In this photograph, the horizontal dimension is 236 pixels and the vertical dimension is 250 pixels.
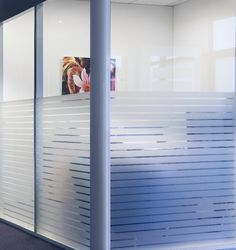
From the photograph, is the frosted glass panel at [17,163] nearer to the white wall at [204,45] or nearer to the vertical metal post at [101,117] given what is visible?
the vertical metal post at [101,117]

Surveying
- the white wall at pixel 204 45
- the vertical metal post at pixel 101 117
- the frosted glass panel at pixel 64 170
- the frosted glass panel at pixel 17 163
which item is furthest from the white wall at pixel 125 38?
the vertical metal post at pixel 101 117

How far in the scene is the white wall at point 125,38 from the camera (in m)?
5.28

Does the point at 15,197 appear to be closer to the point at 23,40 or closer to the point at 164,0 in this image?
the point at 23,40

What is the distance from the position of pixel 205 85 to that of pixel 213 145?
2.12ft

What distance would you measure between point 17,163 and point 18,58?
1559mm

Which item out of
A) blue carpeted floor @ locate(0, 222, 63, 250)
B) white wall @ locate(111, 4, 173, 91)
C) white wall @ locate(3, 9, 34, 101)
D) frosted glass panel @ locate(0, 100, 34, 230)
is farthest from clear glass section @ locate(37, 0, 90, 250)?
white wall @ locate(111, 4, 173, 91)

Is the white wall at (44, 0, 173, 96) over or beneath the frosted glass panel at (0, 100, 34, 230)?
over

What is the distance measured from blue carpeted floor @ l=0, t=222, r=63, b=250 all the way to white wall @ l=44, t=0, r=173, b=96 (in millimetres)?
1597

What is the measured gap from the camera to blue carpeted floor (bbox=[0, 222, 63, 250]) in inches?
177

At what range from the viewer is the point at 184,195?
4098 mm

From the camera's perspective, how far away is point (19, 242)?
4656mm

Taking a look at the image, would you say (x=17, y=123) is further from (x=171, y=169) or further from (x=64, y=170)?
(x=171, y=169)

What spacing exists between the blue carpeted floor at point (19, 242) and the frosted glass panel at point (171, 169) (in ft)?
3.09

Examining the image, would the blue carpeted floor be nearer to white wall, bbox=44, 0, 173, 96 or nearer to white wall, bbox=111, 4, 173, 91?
white wall, bbox=44, 0, 173, 96
